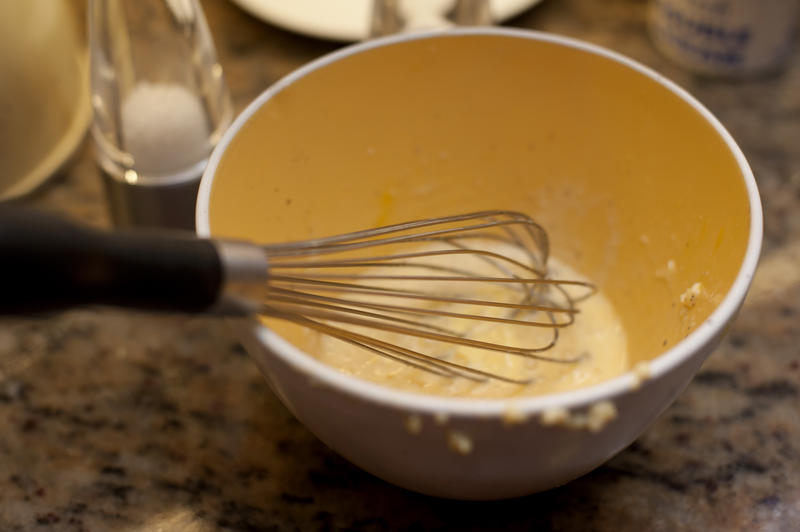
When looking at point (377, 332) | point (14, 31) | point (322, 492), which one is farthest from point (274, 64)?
point (322, 492)

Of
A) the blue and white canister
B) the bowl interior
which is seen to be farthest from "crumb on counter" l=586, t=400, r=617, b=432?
the blue and white canister

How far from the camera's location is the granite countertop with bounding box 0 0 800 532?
1.55 feet

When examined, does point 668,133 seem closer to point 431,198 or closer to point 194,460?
point 431,198

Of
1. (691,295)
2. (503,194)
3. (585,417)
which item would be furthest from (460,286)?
(585,417)

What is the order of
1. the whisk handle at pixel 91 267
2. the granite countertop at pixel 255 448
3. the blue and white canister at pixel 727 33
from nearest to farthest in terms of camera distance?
1. the whisk handle at pixel 91 267
2. the granite countertop at pixel 255 448
3. the blue and white canister at pixel 727 33

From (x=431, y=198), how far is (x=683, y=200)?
208 millimetres

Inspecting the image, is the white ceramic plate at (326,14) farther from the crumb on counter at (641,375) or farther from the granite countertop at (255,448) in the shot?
the crumb on counter at (641,375)

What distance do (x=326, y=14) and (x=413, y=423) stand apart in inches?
23.8

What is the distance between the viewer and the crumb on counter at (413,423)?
0.33 metres

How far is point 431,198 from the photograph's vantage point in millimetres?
643

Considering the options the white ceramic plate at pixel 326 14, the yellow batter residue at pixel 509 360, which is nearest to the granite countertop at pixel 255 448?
the yellow batter residue at pixel 509 360

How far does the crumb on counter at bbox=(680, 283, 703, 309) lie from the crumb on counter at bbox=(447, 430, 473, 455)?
21 cm

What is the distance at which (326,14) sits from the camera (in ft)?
2.71

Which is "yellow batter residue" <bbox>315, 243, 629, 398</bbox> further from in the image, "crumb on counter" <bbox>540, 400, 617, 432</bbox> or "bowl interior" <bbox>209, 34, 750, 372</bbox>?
"crumb on counter" <bbox>540, 400, 617, 432</bbox>
